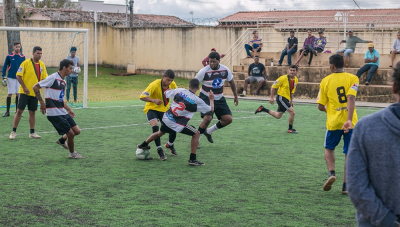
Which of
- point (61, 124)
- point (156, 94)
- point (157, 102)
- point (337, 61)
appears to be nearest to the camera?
point (337, 61)

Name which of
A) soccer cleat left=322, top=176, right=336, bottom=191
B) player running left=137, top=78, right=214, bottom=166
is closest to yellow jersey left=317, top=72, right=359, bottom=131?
soccer cleat left=322, top=176, right=336, bottom=191

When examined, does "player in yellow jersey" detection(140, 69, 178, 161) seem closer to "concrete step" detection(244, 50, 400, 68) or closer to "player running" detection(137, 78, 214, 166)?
"player running" detection(137, 78, 214, 166)

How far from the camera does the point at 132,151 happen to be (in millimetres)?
8906

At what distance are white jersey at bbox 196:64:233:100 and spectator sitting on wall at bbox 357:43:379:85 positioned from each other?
11145 mm

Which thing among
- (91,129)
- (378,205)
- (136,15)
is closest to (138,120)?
(91,129)

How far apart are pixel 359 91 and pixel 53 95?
46.6 feet

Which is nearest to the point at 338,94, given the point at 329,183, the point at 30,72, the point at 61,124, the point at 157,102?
the point at 329,183

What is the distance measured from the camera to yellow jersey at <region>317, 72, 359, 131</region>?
6.10 m

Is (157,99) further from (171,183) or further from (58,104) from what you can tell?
(171,183)

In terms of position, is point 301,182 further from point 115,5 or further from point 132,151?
point 115,5

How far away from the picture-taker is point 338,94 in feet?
20.2

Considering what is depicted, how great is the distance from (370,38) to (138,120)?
48.7ft

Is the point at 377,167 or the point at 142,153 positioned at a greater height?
the point at 377,167

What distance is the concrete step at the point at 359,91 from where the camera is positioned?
1831 centimetres
